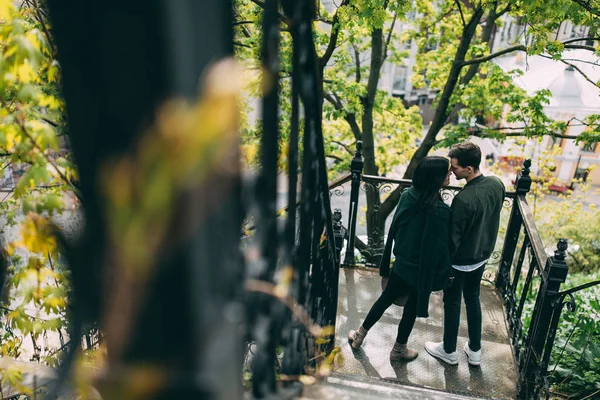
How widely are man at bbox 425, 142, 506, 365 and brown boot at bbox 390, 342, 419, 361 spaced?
41cm

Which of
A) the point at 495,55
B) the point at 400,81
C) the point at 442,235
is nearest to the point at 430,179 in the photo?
the point at 442,235

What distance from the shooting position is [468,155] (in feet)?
11.7

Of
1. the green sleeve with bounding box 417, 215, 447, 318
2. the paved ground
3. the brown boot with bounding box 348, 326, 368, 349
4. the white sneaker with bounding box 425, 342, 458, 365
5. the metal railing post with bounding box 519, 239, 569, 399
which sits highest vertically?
the green sleeve with bounding box 417, 215, 447, 318

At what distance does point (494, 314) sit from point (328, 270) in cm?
290

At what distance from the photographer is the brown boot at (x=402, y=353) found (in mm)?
4121

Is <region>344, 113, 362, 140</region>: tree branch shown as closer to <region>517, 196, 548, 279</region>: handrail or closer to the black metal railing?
the black metal railing

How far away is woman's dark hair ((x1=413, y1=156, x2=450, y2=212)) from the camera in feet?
10.8

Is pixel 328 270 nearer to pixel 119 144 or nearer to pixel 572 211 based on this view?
pixel 119 144

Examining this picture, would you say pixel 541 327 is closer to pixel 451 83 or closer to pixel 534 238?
pixel 534 238

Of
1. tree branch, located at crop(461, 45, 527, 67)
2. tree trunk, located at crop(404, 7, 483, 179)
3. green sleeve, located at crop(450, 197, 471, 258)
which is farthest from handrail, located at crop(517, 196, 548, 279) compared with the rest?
tree branch, located at crop(461, 45, 527, 67)

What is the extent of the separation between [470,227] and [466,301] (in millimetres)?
771

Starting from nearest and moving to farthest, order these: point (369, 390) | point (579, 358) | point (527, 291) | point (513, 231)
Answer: point (369, 390) → point (527, 291) → point (579, 358) → point (513, 231)

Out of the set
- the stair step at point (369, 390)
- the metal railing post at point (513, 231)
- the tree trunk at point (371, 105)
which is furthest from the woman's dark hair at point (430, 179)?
the tree trunk at point (371, 105)

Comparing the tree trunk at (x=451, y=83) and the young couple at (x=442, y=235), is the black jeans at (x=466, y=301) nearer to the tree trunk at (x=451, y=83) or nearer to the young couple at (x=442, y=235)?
the young couple at (x=442, y=235)
